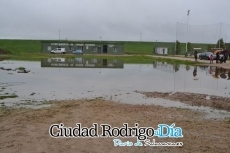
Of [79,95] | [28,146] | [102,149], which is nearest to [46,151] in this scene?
[28,146]

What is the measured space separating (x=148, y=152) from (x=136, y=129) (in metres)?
1.94

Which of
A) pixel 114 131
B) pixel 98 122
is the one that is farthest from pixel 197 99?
pixel 114 131

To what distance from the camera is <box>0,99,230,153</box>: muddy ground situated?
782cm

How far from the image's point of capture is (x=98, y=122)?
33.4 feet

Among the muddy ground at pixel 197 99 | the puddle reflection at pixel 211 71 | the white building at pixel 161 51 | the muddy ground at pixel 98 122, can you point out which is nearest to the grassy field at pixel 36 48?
the white building at pixel 161 51

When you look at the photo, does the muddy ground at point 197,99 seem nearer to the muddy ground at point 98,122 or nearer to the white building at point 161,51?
the muddy ground at point 98,122

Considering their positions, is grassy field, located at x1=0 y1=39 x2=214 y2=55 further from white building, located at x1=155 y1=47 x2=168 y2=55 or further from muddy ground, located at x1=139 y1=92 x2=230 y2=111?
muddy ground, located at x1=139 y1=92 x2=230 y2=111

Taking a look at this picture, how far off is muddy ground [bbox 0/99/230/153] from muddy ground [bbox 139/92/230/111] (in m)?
2.17

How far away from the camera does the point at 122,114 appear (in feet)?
38.0

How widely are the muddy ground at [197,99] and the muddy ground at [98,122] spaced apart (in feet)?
7.14

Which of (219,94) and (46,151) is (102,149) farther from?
(219,94)

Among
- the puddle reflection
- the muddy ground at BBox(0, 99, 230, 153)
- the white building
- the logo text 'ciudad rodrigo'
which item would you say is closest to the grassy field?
the white building

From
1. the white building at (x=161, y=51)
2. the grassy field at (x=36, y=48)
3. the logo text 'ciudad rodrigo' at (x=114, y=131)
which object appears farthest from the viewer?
the grassy field at (x=36, y=48)

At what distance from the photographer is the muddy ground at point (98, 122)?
7820 mm
